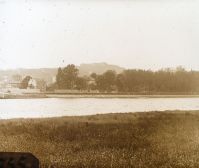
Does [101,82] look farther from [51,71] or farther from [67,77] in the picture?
[51,71]

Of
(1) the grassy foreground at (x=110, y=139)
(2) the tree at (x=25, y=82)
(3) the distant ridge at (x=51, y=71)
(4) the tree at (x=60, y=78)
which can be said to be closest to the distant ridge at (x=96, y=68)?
(3) the distant ridge at (x=51, y=71)

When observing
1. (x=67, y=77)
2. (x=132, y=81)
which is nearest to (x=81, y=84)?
(x=67, y=77)

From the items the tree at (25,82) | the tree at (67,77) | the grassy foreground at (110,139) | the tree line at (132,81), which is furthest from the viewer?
the tree at (25,82)

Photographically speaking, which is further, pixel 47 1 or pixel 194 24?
pixel 47 1

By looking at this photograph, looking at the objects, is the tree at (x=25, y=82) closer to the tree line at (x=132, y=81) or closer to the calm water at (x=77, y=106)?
the calm water at (x=77, y=106)

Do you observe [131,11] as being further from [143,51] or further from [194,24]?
[194,24]

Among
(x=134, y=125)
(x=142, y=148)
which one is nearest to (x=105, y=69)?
(x=134, y=125)
